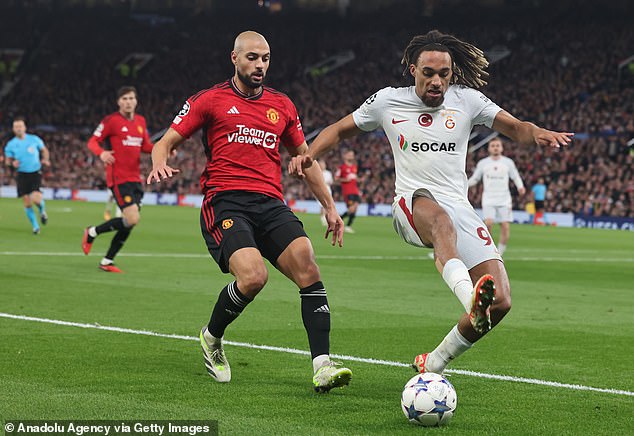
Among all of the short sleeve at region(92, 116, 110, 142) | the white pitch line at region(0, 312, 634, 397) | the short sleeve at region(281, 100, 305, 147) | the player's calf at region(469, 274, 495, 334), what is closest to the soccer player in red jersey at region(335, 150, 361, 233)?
the short sleeve at region(92, 116, 110, 142)

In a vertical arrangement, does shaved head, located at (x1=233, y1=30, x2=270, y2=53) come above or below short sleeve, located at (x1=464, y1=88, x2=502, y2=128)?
above

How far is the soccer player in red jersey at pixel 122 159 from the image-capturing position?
598 inches

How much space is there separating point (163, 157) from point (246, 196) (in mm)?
634

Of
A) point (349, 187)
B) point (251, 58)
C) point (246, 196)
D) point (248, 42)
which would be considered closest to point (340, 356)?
point (246, 196)

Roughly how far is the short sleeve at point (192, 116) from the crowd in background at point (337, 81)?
3355 cm

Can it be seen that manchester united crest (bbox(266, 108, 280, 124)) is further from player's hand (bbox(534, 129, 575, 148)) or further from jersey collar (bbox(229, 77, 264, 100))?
player's hand (bbox(534, 129, 575, 148))

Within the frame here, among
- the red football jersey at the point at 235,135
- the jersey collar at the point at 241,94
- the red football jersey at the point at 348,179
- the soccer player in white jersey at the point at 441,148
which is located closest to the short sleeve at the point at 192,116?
the red football jersey at the point at 235,135

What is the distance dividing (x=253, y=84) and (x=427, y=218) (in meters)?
1.54

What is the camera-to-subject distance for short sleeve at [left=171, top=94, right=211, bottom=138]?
738 centimetres

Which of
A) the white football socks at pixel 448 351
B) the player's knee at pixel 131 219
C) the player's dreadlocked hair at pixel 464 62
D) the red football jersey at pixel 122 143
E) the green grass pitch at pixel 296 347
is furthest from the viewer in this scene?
the red football jersey at pixel 122 143

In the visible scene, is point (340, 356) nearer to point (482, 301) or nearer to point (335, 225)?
point (335, 225)


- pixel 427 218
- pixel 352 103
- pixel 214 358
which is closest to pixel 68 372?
pixel 214 358

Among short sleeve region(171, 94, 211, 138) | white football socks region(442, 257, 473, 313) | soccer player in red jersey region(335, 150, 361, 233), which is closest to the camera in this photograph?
white football socks region(442, 257, 473, 313)

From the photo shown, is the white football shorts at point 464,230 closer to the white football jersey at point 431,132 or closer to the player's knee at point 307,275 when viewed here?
the white football jersey at point 431,132
